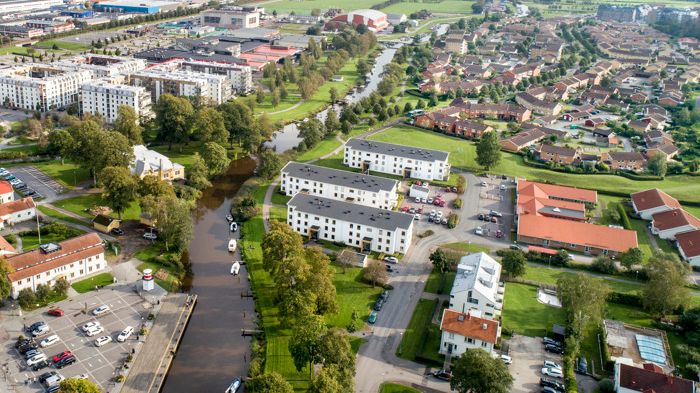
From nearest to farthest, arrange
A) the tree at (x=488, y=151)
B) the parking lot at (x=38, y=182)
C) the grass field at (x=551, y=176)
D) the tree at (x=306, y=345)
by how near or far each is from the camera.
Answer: the tree at (x=306, y=345), the parking lot at (x=38, y=182), the grass field at (x=551, y=176), the tree at (x=488, y=151)

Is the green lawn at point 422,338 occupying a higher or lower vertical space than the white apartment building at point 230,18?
lower

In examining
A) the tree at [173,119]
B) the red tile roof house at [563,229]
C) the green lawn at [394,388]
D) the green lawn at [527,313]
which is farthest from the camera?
the tree at [173,119]

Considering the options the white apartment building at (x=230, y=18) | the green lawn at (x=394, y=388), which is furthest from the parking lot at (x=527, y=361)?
the white apartment building at (x=230, y=18)

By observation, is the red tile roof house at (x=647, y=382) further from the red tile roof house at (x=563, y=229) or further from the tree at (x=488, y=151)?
the tree at (x=488, y=151)

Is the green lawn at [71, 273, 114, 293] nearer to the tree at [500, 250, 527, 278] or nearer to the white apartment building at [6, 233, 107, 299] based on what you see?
the white apartment building at [6, 233, 107, 299]

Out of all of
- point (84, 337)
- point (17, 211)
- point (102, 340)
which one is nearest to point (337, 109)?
point (17, 211)

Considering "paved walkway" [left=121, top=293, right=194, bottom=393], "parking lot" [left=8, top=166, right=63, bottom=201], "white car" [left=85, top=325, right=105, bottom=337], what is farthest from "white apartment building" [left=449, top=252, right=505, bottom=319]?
"parking lot" [left=8, top=166, right=63, bottom=201]

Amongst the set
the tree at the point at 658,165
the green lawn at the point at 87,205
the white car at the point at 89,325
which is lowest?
the white car at the point at 89,325
